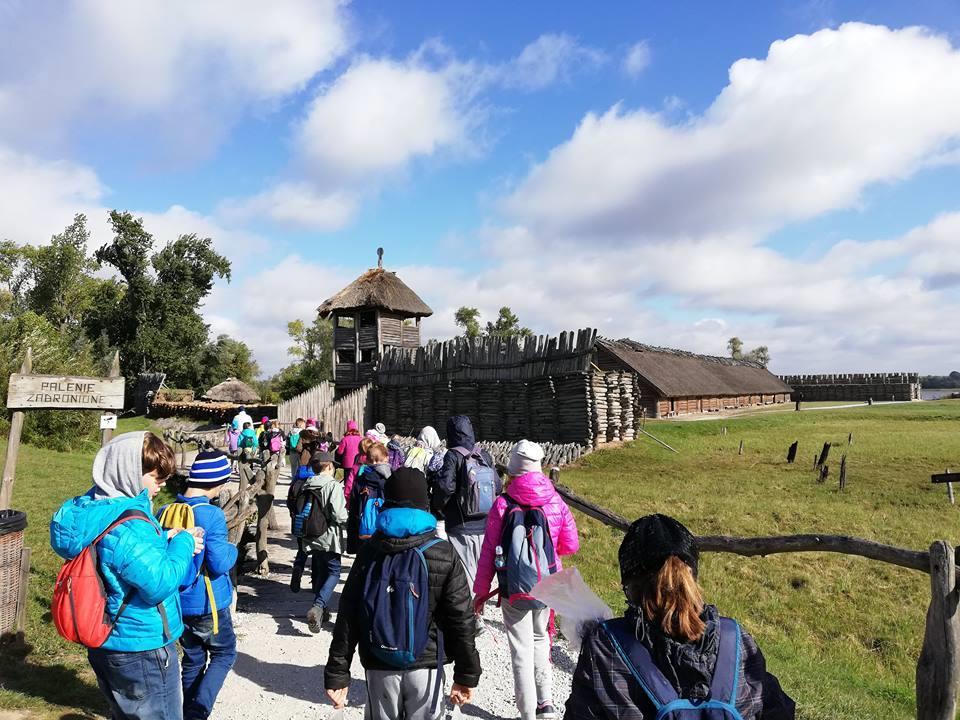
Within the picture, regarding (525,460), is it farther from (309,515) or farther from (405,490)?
(309,515)

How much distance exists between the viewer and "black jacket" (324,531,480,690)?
9.78 feet

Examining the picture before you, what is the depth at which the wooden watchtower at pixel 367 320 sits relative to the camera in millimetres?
30531

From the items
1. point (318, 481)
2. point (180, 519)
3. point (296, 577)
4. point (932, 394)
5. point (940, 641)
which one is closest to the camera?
point (180, 519)

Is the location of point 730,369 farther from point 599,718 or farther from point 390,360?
point 599,718

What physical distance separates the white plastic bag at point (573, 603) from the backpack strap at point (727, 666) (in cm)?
39

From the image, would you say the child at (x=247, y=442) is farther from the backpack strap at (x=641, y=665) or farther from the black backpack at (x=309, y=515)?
the backpack strap at (x=641, y=665)

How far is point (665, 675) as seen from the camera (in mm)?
1818

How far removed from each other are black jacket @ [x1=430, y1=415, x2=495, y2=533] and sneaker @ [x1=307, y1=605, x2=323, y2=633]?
148 centimetres

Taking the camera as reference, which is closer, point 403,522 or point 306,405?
point 403,522

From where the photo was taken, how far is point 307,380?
5300cm

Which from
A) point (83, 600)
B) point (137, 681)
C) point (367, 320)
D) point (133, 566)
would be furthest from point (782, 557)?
point (367, 320)

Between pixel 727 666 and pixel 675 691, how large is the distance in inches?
6.7

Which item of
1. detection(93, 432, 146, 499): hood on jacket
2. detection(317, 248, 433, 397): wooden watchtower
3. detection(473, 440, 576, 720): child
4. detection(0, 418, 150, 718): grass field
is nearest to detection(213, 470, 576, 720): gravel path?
detection(473, 440, 576, 720): child

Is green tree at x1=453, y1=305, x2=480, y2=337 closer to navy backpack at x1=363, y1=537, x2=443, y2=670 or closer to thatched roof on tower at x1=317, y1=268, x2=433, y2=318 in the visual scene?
thatched roof on tower at x1=317, y1=268, x2=433, y2=318
